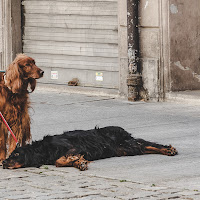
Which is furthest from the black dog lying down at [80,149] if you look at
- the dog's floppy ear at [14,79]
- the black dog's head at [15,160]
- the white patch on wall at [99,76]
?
the white patch on wall at [99,76]

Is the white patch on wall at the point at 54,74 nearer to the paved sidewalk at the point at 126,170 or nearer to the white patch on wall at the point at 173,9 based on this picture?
the white patch on wall at the point at 173,9

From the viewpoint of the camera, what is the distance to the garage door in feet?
43.2

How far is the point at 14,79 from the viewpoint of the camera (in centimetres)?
692

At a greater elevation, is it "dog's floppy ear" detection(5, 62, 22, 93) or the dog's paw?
"dog's floppy ear" detection(5, 62, 22, 93)

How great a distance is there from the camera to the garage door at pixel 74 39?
43.2 ft

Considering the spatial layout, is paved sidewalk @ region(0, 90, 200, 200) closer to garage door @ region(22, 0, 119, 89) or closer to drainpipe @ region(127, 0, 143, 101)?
drainpipe @ region(127, 0, 143, 101)

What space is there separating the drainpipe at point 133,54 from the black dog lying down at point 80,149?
467 centimetres

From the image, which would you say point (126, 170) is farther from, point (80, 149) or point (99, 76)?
point (99, 76)

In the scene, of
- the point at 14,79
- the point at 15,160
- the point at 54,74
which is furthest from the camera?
the point at 54,74

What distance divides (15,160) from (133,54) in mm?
5742

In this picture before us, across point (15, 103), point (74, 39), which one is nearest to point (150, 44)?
point (74, 39)

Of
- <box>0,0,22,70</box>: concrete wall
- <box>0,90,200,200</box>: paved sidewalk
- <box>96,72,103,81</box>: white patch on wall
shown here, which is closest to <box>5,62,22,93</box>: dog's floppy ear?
<box>0,90,200,200</box>: paved sidewalk

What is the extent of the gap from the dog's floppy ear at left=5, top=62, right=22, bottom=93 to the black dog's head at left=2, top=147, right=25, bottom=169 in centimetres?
58

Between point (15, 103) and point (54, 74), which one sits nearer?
point (15, 103)
